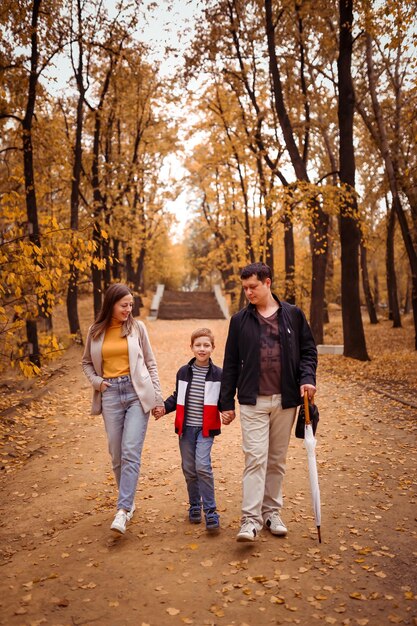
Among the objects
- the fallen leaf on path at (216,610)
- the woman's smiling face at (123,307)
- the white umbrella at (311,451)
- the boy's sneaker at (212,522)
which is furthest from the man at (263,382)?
the woman's smiling face at (123,307)

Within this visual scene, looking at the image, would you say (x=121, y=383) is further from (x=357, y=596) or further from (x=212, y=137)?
(x=212, y=137)

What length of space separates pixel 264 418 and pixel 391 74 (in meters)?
18.6

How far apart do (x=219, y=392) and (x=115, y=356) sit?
3.21ft

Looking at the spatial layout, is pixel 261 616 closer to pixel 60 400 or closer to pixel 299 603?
pixel 299 603

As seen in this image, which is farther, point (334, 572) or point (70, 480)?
point (70, 480)

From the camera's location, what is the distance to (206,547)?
14.2 ft

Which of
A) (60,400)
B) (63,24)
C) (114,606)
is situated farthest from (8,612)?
(63,24)

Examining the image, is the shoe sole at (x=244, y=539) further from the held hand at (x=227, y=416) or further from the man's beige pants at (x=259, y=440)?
the held hand at (x=227, y=416)

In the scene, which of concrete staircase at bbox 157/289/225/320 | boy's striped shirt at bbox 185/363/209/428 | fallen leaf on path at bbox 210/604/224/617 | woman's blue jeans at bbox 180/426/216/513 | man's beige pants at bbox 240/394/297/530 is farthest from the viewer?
concrete staircase at bbox 157/289/225/320

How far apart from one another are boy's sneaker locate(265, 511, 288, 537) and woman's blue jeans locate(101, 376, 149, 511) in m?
1.18

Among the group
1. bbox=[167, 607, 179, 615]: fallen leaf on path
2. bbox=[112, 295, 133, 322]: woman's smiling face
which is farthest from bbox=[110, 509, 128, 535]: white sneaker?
bbox=[112, 295, 133, 322]: woman's smiling face

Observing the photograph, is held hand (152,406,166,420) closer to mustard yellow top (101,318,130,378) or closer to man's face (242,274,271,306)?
mustard yellow top (101,318,130,378)

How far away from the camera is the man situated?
4.29 m

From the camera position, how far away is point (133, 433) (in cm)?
469
